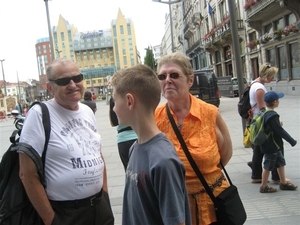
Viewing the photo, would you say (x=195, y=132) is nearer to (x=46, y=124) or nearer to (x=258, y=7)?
(x=46, y=124)

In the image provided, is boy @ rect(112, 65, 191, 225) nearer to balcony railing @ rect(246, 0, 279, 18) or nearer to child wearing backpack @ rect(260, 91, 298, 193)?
child wearing backpack @ rect(260, 91, 298, 193)

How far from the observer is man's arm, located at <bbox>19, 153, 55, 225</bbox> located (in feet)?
6.86

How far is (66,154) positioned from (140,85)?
0.88 meters

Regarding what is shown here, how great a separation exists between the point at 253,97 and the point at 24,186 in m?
3.94

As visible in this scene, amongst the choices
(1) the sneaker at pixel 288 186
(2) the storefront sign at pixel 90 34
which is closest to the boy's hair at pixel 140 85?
(1) the sneaker at pixel 288 186

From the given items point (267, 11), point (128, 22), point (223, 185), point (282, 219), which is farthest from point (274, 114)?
point (128, 22)

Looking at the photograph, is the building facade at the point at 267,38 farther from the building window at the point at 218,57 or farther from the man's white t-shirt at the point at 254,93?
the man's white t-shirt at the point at 254,93

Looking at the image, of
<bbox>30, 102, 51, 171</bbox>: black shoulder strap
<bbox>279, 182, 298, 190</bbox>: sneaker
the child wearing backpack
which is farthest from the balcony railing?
<bbox>30, 102, 51, 171</bbox>: black shoulder strap

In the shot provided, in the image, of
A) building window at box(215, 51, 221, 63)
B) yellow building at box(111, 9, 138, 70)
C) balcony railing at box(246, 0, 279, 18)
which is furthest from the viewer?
yellow building at box(111, 9, 138, 70)

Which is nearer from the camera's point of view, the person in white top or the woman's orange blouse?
the woman's orange blouse

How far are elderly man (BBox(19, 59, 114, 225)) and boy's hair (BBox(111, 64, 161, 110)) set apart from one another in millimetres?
753

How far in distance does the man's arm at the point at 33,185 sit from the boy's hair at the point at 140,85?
0.81 metres

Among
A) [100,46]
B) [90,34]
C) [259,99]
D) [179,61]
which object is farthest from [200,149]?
[90,34]

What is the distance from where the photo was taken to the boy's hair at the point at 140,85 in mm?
1668
